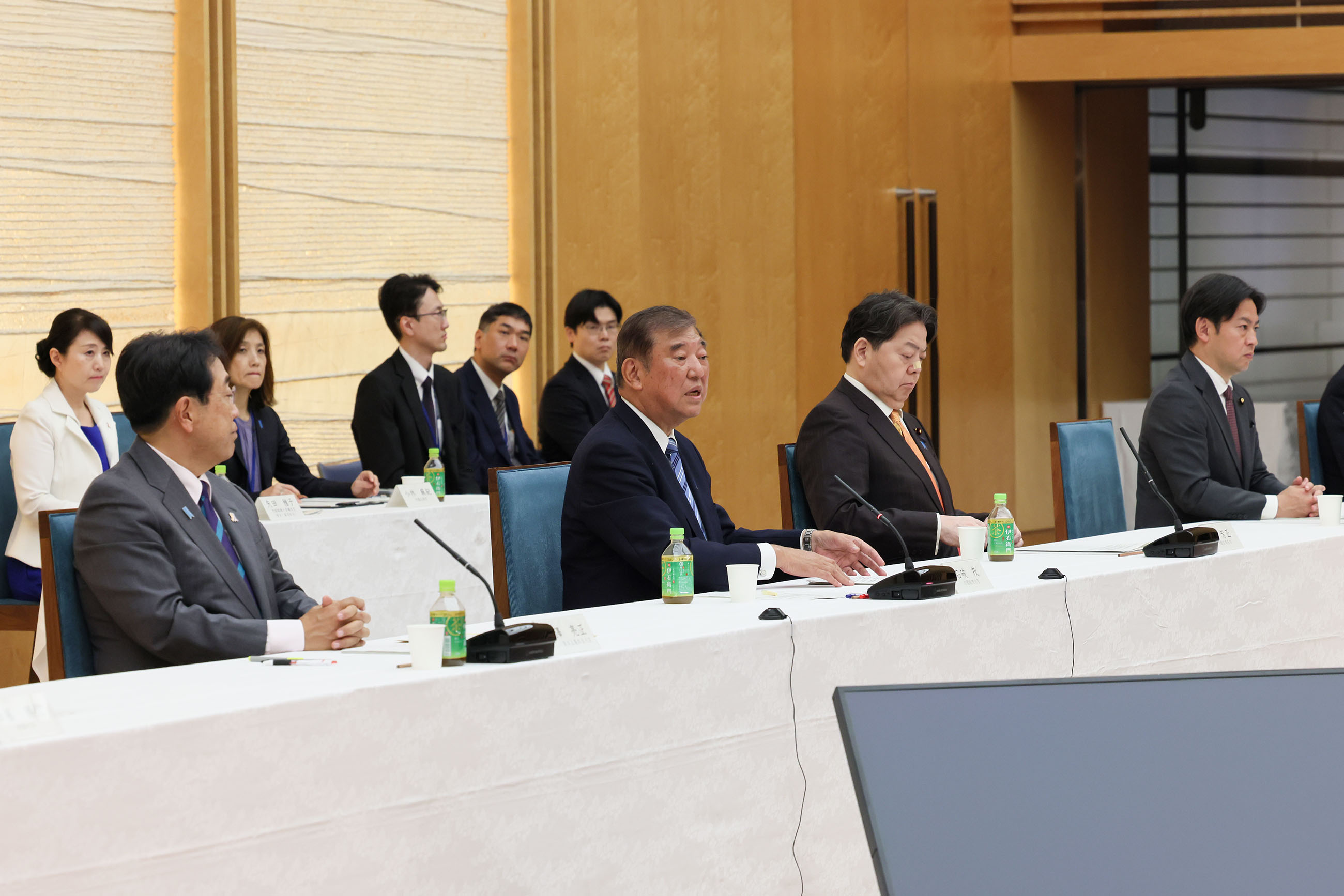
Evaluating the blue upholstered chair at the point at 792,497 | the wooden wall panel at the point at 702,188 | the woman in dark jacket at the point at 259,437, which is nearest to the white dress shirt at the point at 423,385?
the woman in dark jacket at the point at 259,437

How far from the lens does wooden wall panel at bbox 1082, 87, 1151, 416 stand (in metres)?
8.57

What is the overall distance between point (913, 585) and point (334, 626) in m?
1.04

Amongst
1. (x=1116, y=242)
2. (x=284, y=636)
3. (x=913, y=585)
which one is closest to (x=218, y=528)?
(x=284, y=636)

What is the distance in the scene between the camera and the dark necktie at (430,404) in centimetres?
520

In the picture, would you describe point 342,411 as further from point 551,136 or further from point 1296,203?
point 1296,203

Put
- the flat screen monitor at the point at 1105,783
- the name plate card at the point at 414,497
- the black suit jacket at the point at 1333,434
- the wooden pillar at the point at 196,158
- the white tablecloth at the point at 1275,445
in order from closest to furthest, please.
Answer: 1. the flat screen monitor at the point at 1105,783
2. the name plate card at the point at 414,497
3. the black suit jacket at the point at 1333,434
4. the wooden pillar at the point at 196,158
5. the white tablecloth at the point at 1275,445

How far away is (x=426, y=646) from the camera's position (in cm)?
206

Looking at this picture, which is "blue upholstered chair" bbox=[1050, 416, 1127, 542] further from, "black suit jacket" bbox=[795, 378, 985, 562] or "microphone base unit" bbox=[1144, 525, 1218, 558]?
"microphone base unit" bbox=[1144, 525, 1218, 558]

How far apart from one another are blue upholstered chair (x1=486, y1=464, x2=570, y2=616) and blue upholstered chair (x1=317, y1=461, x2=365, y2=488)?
210 cm

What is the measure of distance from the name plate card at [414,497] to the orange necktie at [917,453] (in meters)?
1.65

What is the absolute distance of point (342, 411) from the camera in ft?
19.8

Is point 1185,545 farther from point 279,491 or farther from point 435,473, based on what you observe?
point 279,491

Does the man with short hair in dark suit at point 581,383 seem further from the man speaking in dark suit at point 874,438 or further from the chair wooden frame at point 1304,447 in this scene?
the chair wooden frame at point 1304,447

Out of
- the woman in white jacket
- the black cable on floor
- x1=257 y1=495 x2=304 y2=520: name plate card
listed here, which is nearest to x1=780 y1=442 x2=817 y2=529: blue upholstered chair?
the black cable on floor
